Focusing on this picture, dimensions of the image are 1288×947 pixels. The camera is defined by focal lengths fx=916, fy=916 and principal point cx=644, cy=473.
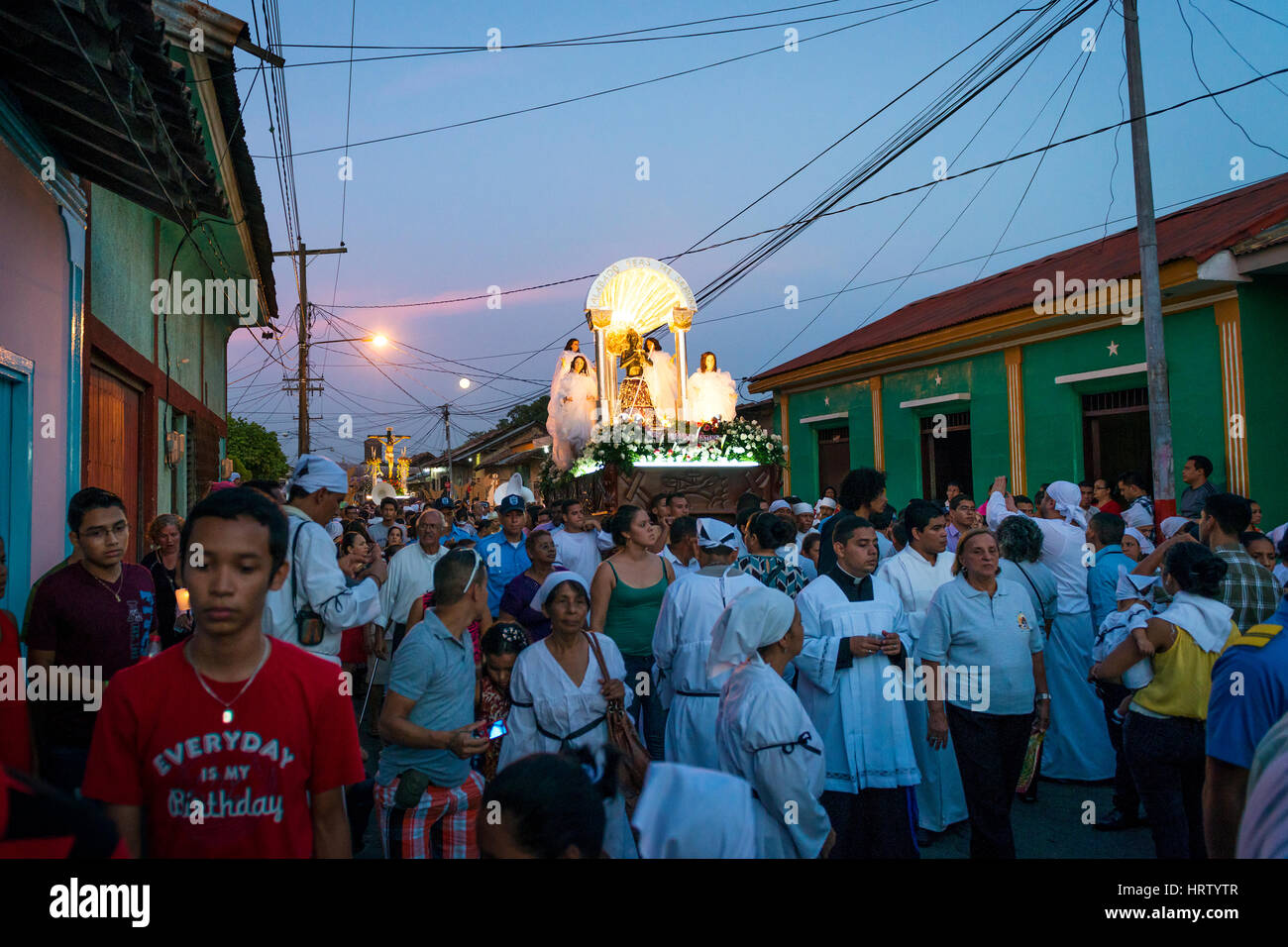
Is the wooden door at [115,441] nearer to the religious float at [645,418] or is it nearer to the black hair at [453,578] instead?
the black hair at [453,578]

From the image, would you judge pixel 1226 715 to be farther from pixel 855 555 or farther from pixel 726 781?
pixel 855 555

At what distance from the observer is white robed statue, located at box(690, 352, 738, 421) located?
15023 mm

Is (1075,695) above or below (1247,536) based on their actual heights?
below

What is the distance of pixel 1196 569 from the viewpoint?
13.8ft

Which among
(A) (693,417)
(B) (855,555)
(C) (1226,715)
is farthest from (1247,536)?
(A) (693,417)

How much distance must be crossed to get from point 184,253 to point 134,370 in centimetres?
436

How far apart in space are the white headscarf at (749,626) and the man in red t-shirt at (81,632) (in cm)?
262

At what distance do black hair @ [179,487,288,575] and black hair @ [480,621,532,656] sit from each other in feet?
8.03

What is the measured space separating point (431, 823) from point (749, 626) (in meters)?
1.57

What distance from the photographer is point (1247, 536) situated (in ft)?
19.2

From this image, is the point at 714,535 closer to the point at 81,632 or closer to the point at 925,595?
the point at 925,595

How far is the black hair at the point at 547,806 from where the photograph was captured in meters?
2.11

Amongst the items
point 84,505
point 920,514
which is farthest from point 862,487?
point 84,505

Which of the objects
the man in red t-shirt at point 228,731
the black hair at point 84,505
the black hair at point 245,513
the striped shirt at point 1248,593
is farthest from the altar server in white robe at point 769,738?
the black hair at point 84,505
